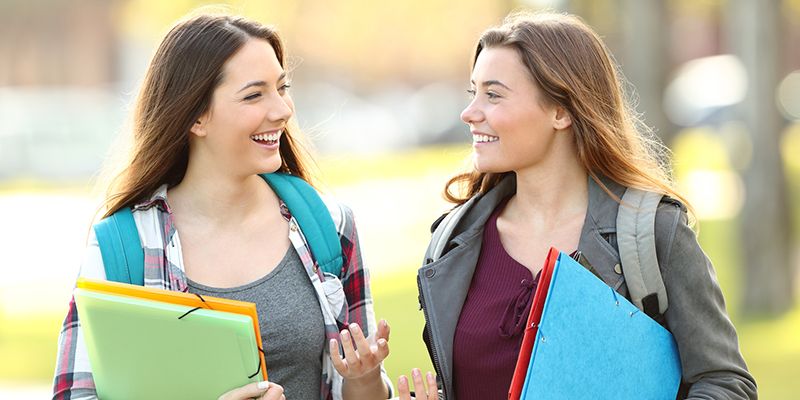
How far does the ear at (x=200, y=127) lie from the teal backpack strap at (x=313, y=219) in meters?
0.31

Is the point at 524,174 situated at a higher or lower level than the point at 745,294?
higher

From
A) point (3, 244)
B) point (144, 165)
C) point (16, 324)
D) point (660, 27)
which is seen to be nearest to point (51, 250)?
point (3, 244)

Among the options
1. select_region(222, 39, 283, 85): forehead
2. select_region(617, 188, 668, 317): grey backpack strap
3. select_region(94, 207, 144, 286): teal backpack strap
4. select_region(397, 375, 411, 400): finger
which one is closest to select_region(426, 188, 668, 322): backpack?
select_region(617, 188, 668, 317): grey backpack strap

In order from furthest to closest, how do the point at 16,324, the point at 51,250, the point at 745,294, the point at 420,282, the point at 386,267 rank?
1. the point at 51,250
2. the point at 386,267
3. the point at 16,324
4. the point at 745,294
5. the point at 420,282

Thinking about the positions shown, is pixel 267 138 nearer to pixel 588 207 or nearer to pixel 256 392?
pixel 256 392

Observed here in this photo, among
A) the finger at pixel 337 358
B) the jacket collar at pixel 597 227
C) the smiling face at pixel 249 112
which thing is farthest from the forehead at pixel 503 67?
the finger at pixel 337 358

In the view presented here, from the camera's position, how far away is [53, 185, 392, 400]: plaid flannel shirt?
12.1 ft

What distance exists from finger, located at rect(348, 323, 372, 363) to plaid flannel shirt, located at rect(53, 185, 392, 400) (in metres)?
0.19

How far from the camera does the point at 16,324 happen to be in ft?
44.0

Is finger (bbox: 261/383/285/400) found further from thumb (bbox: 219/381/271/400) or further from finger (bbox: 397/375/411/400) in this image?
finger (bbox: 397/375/411/400)

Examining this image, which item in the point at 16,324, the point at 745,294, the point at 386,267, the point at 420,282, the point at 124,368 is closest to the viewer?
the point at 124,368

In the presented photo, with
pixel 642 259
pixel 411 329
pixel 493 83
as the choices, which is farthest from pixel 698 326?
pixel 411 329

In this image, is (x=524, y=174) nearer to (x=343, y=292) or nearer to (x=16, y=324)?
(x=343, y=292)

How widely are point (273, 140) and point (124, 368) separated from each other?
835 millimetres
